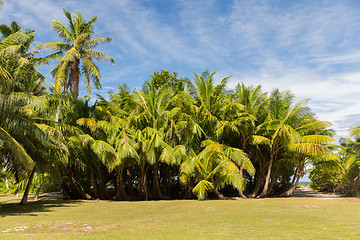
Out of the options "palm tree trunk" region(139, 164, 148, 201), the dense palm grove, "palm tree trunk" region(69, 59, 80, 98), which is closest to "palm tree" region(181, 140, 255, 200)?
the dense palm grove

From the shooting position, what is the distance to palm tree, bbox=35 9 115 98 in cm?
2064

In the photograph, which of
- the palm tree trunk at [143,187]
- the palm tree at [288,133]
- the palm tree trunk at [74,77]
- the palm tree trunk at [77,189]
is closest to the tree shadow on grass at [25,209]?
the palm tree trunk at [77,189]

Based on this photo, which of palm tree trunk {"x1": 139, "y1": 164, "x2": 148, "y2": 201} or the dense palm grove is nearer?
the dense palm grove

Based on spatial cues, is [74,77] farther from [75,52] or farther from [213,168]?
[213,168]

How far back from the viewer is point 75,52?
65.7ft

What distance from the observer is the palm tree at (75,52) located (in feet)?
67.7

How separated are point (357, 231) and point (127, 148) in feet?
41.1

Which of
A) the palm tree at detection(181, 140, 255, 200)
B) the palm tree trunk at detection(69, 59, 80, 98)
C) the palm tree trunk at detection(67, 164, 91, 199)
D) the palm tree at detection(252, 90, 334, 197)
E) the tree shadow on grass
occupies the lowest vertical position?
the tree shadow on grass

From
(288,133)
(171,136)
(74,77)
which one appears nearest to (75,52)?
(74,77)

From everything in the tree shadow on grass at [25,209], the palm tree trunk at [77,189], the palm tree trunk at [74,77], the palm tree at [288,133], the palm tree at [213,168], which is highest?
the palm tree trunk at [74,77]

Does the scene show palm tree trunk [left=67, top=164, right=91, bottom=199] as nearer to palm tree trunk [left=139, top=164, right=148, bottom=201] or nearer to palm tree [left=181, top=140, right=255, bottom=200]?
palm tree trunk [left=139, top=164, right=148, bottom=201]

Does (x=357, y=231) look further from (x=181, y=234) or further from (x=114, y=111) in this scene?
(x=114, y=111)

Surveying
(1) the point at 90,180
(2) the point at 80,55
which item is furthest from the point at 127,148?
(2) the point at 80,55

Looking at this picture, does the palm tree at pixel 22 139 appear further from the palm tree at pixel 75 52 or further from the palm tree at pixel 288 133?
the palm tree at pixel 288 133
